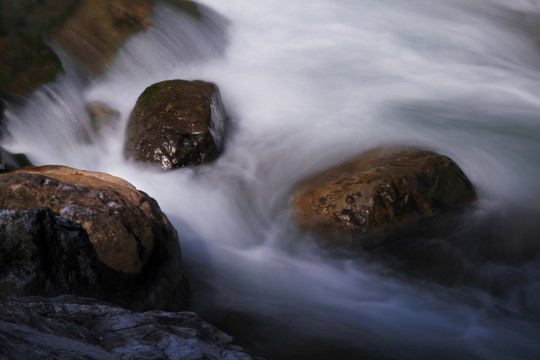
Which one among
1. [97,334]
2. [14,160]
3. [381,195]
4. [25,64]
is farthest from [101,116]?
[97,334]

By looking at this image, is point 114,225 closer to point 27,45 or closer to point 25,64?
point 25,64

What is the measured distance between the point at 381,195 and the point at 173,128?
2.71 metres

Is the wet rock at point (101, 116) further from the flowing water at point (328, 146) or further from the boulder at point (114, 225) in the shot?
the boulder at point (114, 225)

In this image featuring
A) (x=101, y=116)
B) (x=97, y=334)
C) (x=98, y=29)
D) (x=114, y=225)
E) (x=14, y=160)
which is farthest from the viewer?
(x=98, y=29)

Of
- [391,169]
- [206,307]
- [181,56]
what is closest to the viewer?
[206,307]

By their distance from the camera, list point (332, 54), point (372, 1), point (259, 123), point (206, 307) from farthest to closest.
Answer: point (372, 1) → point (332, 54) → point (259, 123) → point (206, 307)

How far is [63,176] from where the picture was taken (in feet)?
16.3

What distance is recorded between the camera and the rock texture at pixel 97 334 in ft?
6.82

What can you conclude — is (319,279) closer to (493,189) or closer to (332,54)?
(493,189)

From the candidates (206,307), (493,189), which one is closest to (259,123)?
(493,189)

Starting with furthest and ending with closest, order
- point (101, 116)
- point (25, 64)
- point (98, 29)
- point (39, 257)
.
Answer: point (98, 29) < point (101, 116) < point (25, 64) < point (39, 257)

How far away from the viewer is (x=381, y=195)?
6594mm

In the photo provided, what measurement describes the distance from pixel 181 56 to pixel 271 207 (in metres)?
4.19

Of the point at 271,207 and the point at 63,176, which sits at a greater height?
the point at 271,207
